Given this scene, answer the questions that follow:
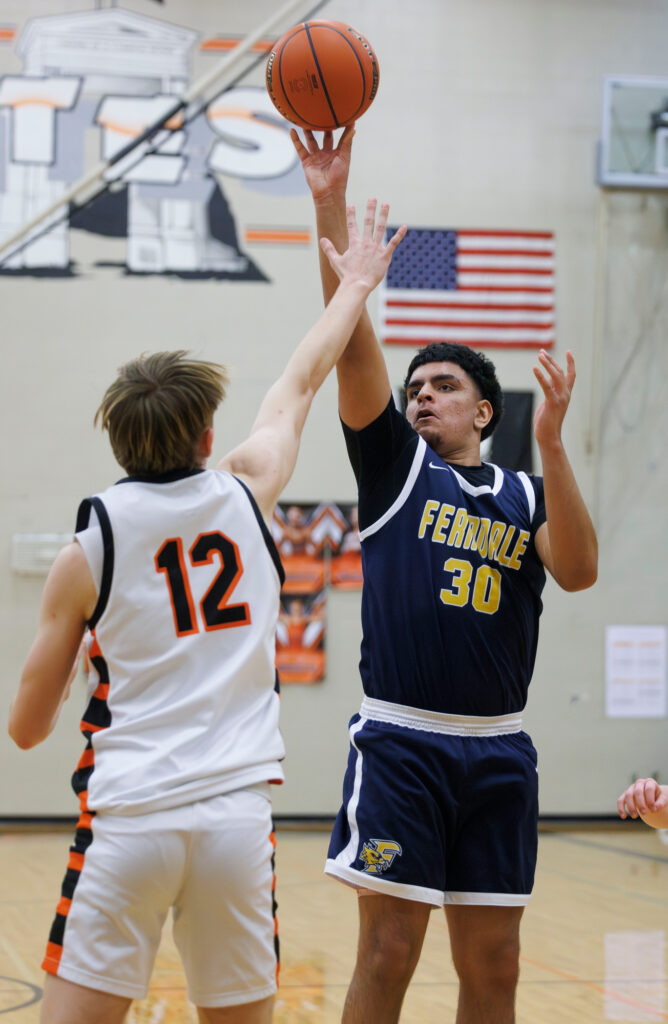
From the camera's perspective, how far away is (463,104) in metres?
10.8

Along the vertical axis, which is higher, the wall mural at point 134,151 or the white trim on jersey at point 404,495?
the wall mural at point 134,151

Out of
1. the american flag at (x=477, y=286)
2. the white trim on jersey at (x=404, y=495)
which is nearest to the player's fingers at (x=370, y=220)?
the white trim on jersey at (x=404, y=495)

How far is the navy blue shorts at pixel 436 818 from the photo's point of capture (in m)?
2.96

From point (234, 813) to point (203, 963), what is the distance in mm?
271

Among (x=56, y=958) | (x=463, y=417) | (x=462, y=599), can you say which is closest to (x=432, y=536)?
(x=462, y=599)

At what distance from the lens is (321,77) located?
3.58 m

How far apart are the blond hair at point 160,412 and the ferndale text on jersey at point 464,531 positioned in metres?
1.07

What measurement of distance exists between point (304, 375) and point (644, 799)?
4.24 feet

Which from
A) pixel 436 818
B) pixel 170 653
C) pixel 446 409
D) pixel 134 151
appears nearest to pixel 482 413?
pixel 446 409

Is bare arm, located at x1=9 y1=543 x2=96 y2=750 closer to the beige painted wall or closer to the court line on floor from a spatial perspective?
the court line on floor

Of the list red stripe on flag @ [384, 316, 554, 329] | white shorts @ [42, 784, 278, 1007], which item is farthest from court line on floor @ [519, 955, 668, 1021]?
red stripe on flag @ [384, 316, 554, 329]

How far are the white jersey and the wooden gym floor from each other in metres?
2.87

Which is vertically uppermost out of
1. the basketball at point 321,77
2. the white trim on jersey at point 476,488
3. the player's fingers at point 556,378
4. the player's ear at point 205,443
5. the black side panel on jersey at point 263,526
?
the basketball at point 321,77

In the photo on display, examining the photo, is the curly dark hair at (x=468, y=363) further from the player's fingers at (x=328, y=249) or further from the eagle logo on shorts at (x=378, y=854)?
the eagle logo on shorts at (x=378, y=854)
